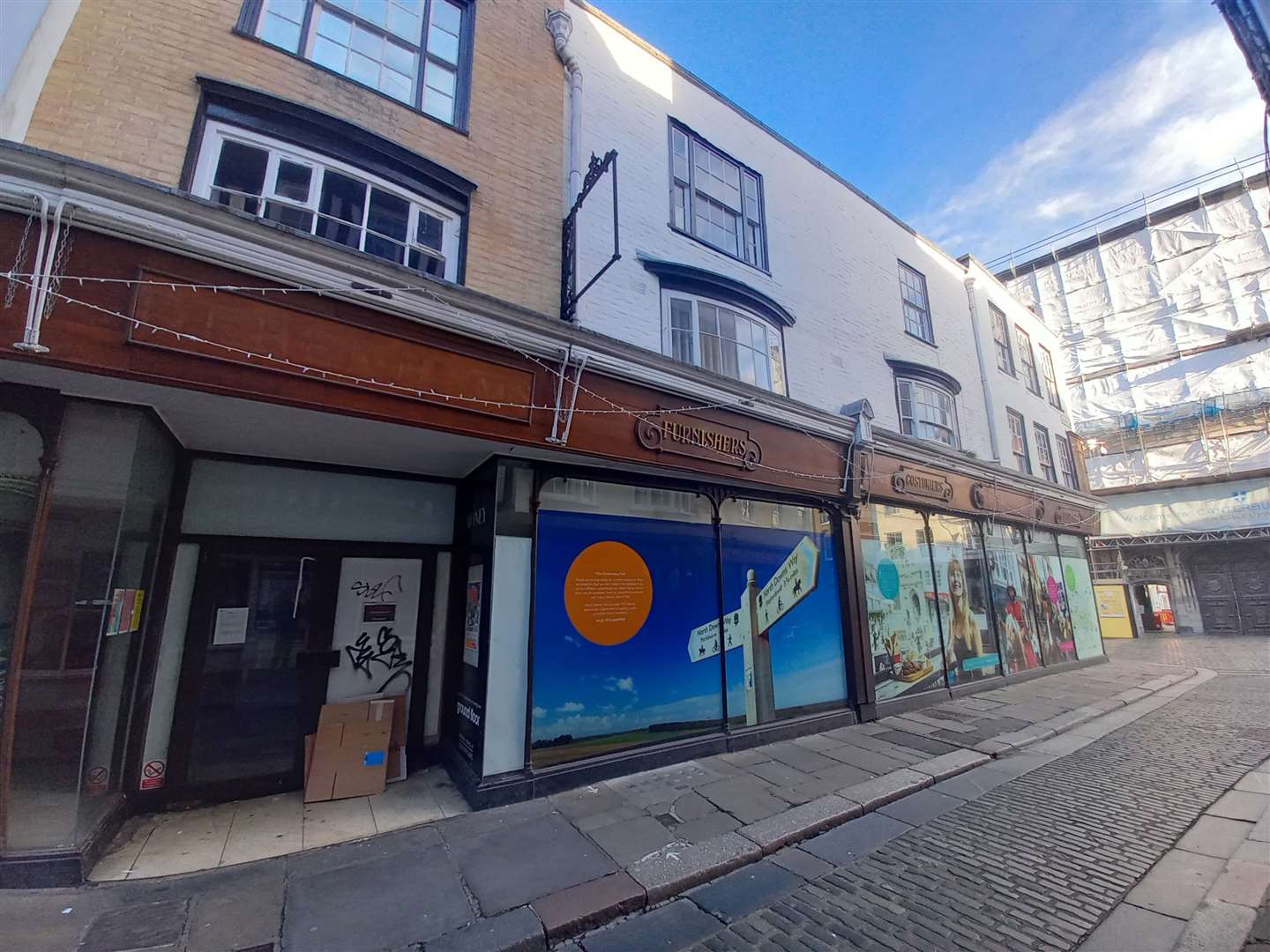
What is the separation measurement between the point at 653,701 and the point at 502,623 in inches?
86.8

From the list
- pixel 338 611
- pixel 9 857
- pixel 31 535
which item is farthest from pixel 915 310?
pixel 9 857

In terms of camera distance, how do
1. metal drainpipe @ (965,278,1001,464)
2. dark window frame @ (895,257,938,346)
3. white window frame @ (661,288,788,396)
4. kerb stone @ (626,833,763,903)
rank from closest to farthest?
kerb stone @ (626,833,763,903) → white window frame @ (661,288,788,396) → dark window frame @ (895,257,938,346) → metal drainpipe @ (965,278,1001,464)

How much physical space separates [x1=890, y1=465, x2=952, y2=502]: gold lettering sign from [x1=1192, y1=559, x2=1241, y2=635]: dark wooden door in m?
20.7

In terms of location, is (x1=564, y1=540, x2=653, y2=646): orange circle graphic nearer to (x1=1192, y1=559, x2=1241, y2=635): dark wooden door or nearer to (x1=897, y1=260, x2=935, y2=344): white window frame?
(x1=897, y1=260, x2=935, y2=344): white window frame

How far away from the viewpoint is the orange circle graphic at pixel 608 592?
6.09m

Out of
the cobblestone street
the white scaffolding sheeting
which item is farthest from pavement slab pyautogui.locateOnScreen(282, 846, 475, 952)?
the white scaffolding sheeting

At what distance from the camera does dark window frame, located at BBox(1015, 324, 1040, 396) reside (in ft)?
54.5

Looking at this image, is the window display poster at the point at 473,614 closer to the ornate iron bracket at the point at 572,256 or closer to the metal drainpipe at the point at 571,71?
the ornate iron bracket at the point at 572,256

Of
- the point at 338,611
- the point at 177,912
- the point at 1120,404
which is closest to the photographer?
the point at 177,912

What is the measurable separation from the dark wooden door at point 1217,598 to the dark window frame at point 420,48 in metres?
31.4

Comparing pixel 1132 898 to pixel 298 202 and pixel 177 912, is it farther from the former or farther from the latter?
pixel 298 202

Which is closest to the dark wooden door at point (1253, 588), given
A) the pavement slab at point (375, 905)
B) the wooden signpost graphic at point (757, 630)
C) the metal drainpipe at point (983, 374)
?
the metal drainpipe at point (983, 374)

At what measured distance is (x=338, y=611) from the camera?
589cm

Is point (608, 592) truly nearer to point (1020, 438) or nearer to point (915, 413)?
point (915, 413)
